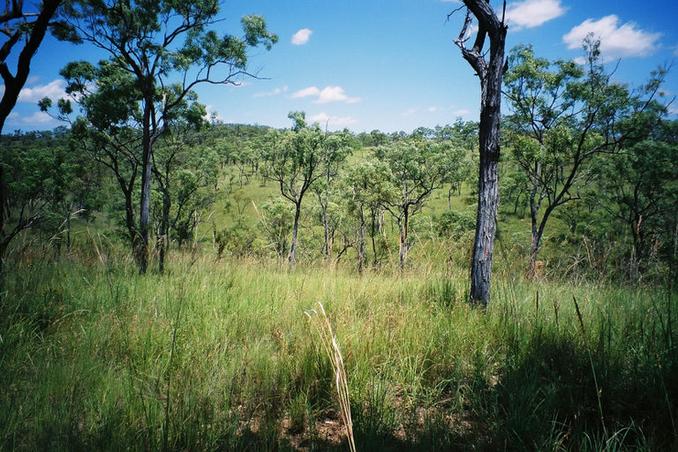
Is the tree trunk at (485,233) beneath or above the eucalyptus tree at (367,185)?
beneath

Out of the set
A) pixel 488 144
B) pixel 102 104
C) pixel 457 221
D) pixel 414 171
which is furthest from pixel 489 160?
pixel 457 221

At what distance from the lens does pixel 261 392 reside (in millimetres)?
2324

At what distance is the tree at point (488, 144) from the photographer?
13.1 ft

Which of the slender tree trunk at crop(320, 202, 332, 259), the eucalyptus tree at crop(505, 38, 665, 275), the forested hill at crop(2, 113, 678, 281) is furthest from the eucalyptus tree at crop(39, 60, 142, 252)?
the eucalyptus tree at crop(505, 38, 665, 275)

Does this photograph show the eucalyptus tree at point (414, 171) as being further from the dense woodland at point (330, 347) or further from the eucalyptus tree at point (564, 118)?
the dense woodland at point (330, 347)

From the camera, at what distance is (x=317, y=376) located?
249cm

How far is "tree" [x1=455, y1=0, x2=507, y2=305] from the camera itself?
3.99 m

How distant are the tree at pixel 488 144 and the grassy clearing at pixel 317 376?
0.59m

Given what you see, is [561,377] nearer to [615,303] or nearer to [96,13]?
[615,303]

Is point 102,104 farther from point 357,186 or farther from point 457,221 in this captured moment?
point 457,221

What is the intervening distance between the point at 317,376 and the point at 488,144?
3415 millimetres

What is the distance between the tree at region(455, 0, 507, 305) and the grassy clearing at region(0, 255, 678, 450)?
23.3 inches

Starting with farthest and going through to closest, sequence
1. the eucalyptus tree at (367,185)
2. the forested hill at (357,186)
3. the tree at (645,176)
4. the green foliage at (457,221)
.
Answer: the green foliage at (457,221) → the eucalyptus tree at (367,185) → the tree at (645,176) → the forested hill at (357,186)

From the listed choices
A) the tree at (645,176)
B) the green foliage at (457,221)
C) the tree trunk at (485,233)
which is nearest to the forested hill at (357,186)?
the tree at (645,176)
